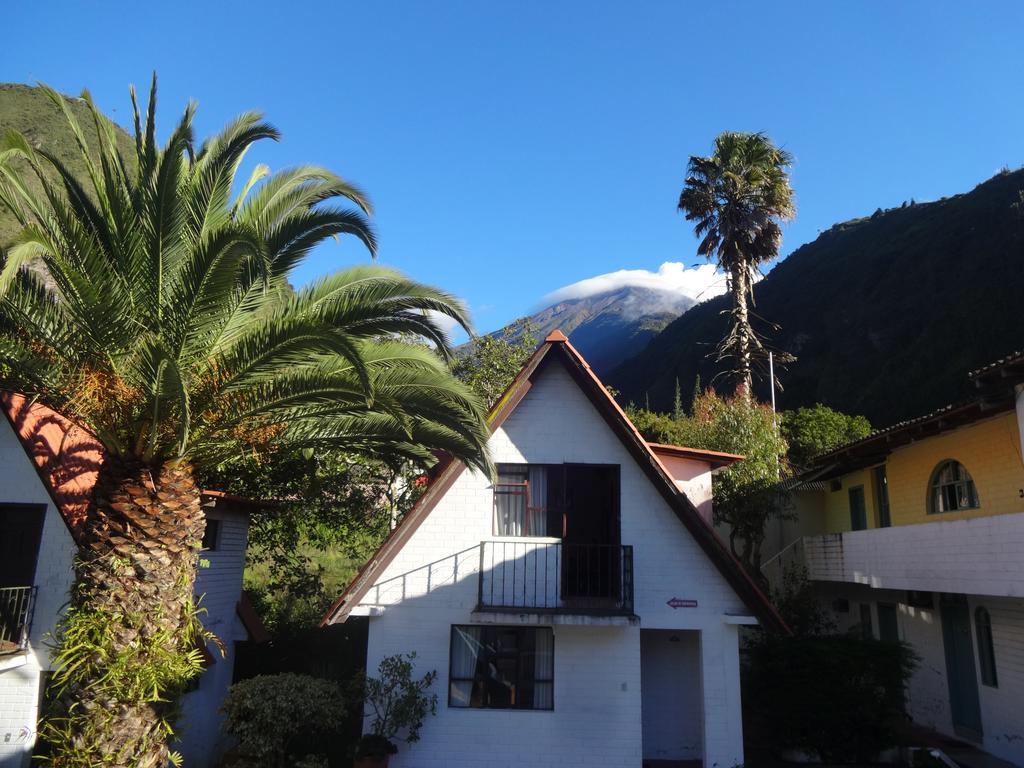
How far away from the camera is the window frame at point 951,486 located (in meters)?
14.6

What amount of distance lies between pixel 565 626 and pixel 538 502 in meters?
2.08

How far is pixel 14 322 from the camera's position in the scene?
28.6ft

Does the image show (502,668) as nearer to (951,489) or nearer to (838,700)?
(838,700)

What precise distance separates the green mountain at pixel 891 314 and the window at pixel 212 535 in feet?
72.7

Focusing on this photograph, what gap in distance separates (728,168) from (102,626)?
2511cm

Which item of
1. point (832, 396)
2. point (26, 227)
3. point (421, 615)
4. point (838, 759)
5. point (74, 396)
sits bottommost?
point (838, 759)

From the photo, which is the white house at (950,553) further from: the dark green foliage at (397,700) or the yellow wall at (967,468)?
the dark green foliage at (397,700)

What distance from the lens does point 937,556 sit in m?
14.2

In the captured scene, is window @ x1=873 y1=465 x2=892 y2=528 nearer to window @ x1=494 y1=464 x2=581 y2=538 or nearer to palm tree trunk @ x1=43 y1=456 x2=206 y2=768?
window @ x1=494 y1=464 x2=581 y2=538

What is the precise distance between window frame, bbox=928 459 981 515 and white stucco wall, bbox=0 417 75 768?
16601mm

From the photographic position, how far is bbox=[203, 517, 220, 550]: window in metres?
14.7

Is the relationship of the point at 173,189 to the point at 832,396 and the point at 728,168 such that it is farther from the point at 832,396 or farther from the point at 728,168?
the point at 832,396

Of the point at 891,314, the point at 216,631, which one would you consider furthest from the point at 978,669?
the point at 891,314

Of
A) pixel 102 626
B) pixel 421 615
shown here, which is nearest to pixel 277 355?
pixel 102 626
